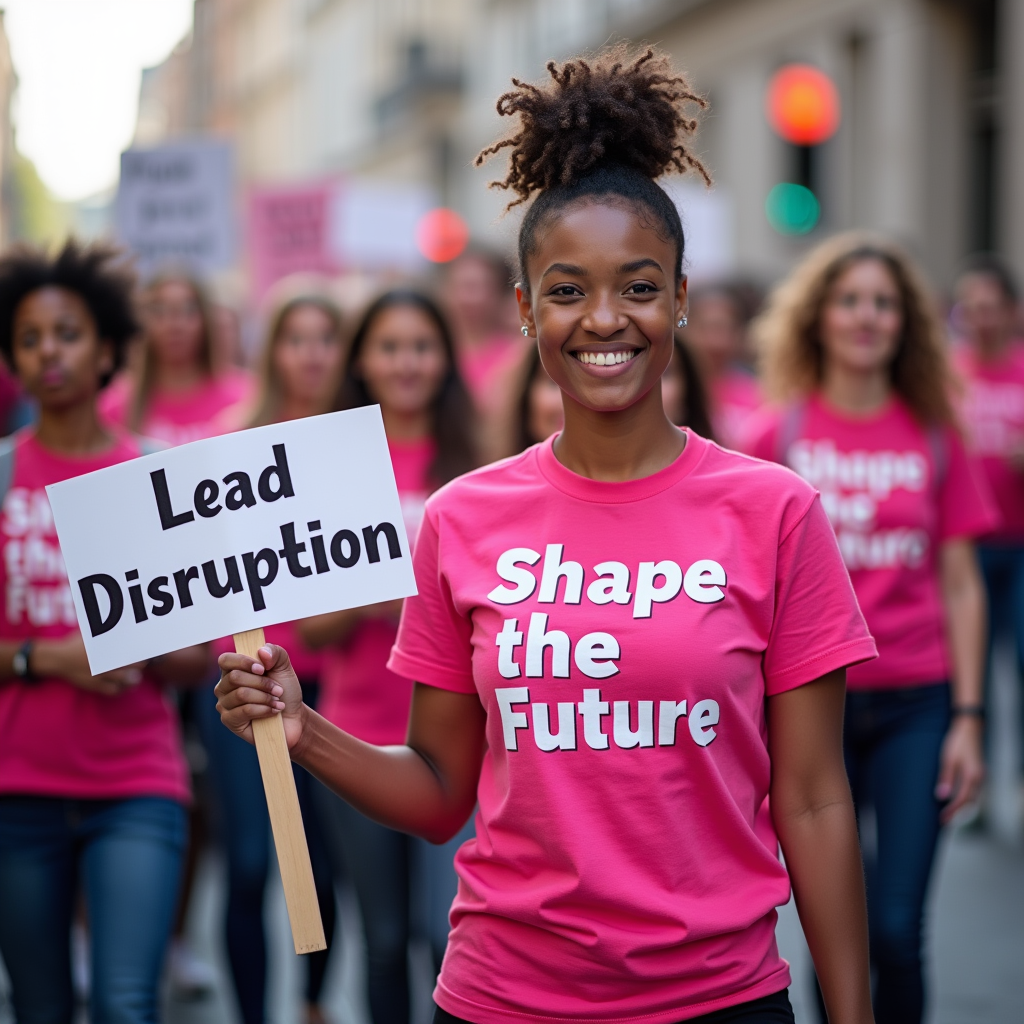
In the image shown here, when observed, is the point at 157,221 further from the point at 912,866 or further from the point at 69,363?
the point at 912,866

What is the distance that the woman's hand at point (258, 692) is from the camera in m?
2.46

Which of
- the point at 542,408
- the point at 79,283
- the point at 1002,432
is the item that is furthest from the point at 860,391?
the point at 1002,432

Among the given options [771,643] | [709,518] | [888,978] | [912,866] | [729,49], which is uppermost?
[729,49]

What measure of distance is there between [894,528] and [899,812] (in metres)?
0.79

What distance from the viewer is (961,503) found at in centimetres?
450

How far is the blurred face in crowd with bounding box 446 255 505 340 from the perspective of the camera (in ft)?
25.9

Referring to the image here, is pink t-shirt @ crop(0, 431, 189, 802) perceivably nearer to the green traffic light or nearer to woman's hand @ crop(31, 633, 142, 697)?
woman's hand @ crop(31, 633, 142, 697)

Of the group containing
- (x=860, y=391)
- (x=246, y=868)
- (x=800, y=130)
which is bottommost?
(x=246, y=868)

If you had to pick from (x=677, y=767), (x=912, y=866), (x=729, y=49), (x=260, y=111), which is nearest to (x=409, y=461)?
(x=912, y=866)

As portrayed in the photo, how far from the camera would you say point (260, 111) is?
54469 mm

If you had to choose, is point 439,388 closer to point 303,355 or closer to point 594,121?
point 303,355

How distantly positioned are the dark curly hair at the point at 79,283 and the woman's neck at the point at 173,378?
8.87ft

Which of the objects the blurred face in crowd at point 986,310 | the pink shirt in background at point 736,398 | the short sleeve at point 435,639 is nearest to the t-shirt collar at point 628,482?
the short sleeve at point 435,639

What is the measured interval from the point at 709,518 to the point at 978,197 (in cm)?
1492
